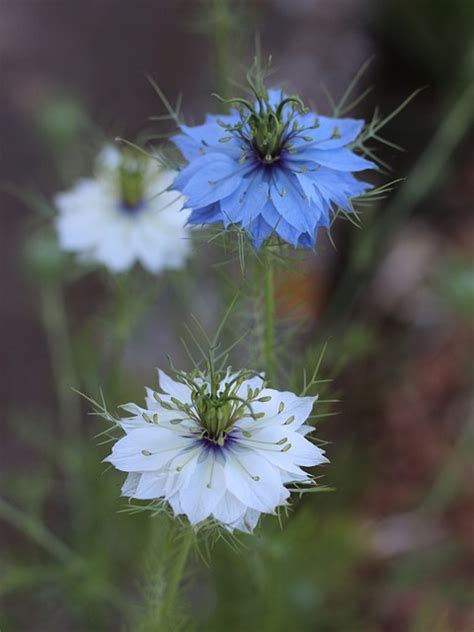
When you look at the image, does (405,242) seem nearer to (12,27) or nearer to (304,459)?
(12,27)

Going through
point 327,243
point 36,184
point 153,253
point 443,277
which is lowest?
point 153,253

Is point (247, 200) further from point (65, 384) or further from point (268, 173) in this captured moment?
point (65, 384)

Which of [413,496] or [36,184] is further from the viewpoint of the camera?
[36,184]

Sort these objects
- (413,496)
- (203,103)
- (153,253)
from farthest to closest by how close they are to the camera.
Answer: (203,103) < (413,496) < (153,253)

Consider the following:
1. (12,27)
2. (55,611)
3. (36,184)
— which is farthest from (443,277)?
(12,27)

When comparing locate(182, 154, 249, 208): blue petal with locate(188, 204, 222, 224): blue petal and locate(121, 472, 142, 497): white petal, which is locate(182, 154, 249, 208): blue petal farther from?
locate(121, 472, 142, 497): white petal
